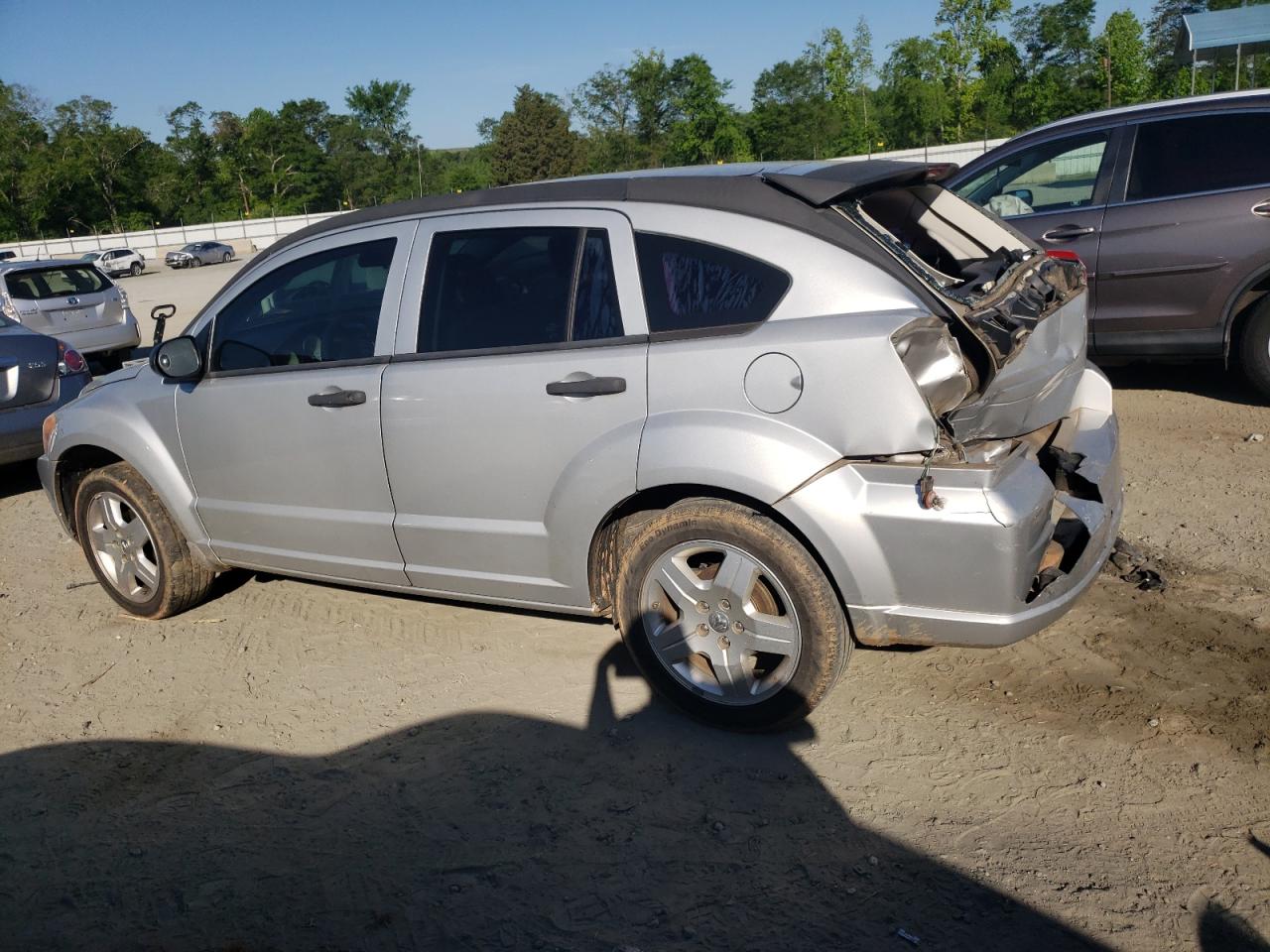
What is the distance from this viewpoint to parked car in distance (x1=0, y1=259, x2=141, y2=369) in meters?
13.0

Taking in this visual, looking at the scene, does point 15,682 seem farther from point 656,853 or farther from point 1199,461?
point 1199,461

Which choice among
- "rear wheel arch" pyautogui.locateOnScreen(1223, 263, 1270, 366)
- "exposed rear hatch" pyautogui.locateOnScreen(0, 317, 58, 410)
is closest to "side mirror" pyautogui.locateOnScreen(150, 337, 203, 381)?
"exposed rear hatch" pyautogui.locateOnScreen(0, 317, 58, 410)

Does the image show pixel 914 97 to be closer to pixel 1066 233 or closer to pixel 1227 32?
pixel 1227 32

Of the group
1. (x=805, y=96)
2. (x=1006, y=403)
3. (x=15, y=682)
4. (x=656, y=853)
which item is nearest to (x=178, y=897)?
(x=656, y=853)

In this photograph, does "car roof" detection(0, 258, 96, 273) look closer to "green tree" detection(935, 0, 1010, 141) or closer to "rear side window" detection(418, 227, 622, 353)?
"rear side window" detection(418, 227, 622, 353)

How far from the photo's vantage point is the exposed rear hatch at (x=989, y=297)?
3348 mm

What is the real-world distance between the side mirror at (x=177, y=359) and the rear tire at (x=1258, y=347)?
6.13m

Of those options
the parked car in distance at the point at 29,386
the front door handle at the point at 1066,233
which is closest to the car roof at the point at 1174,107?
the front door handle at the point at 1066,233

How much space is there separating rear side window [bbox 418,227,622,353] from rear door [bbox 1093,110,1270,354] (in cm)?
450

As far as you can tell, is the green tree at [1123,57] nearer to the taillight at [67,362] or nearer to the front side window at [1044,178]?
the front side window at [1044,178]

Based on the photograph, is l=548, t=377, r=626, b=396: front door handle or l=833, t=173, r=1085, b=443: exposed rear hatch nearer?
l=833, t=173, r=1085, b=443: exposed rear hatch

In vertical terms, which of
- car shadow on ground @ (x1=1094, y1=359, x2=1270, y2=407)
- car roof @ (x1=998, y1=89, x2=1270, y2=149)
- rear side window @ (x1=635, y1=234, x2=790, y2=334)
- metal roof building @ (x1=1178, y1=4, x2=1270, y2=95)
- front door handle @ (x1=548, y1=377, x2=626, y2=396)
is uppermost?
metal roof building @ (x1=1178, y1=4, x2=1270, y2=95)

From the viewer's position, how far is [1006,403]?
3.46 meters

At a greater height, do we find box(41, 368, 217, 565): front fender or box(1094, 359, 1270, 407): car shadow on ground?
box(41, 368, 217, 565): front fender
